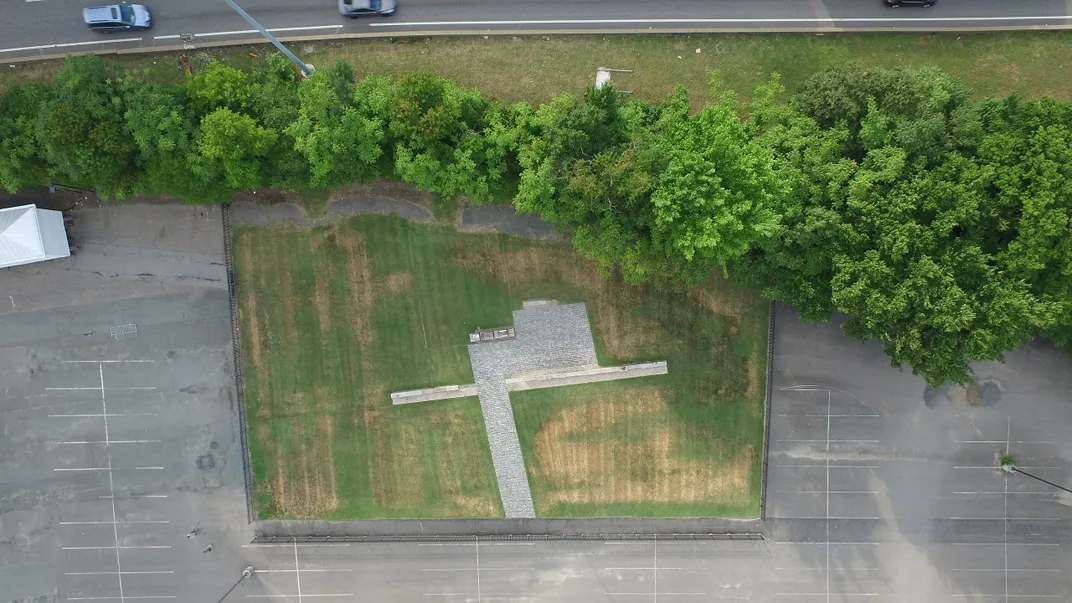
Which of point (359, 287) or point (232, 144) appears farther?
point (359, 287)

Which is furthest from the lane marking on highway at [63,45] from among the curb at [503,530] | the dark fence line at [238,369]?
the curb at [503,530]

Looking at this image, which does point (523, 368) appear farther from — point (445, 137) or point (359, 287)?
point (445, 137)

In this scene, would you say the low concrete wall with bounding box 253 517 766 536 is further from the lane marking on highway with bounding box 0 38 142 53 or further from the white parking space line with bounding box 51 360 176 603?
the lane marking on highway with bounding box 0 38 142 53

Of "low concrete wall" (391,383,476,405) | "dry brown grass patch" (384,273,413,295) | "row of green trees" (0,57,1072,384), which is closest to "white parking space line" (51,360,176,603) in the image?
"row of green trees" (0,57,1072,384)

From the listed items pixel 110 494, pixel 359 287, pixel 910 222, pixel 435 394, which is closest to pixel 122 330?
pixel 110 494

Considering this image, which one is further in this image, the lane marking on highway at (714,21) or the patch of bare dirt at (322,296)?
the patch of bare dirt at (322,296)

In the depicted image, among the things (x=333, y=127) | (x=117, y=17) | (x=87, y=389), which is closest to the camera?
(x=333, y=127)

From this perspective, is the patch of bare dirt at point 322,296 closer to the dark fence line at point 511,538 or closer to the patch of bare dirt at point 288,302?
the patch of bare dirt at point 288,302

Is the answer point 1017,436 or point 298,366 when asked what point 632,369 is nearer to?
point 298,366
